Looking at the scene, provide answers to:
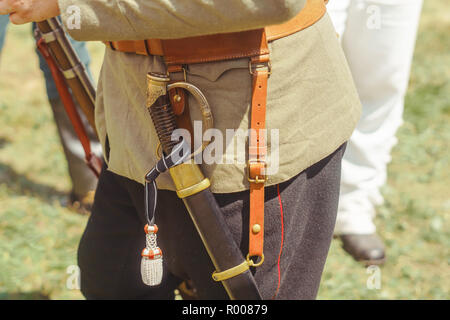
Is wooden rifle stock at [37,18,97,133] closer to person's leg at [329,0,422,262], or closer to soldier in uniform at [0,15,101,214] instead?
soldier in uniform at [0,15,101,214]

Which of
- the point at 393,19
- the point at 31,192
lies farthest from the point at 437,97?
the point at 31,192

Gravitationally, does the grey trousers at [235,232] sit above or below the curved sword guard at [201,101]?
below

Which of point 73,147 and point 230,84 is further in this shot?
point 73,147

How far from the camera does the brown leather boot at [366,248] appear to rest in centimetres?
264

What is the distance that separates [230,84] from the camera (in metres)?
1.07

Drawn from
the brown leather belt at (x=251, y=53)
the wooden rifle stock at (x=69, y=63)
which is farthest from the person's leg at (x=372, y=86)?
the brown leather belt at (x=251, y=53)

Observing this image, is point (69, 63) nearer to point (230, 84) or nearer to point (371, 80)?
point (230, 84)

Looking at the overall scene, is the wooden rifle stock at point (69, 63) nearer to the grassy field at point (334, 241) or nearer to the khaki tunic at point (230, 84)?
the khaki tunic at point (230, 84)

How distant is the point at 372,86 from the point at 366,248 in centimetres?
84

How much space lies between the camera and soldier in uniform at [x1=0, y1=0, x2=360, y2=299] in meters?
0.96

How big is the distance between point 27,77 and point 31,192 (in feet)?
6.11

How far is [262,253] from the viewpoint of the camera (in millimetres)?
1204

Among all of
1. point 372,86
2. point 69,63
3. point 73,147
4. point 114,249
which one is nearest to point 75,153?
point 73,147

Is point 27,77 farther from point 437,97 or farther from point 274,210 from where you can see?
point 274,210
